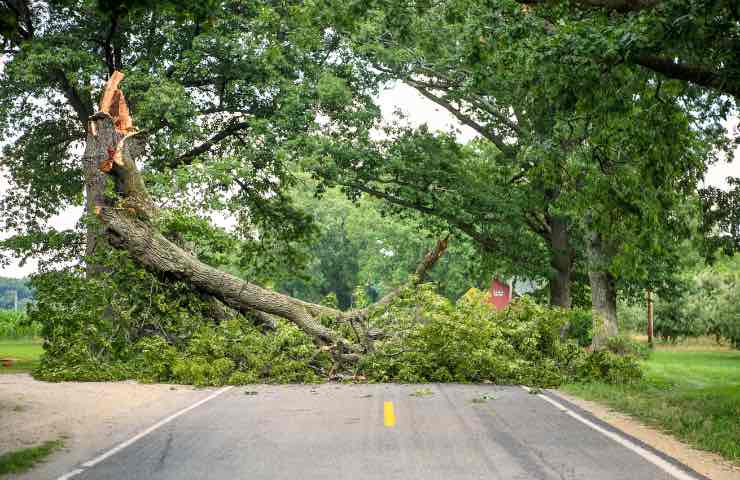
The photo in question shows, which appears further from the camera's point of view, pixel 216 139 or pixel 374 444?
pixel 216 139

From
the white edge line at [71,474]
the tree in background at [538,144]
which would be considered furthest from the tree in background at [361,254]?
the white edge line at [71,474]

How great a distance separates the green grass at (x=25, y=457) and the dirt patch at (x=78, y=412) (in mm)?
142

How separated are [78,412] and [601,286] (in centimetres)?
1801

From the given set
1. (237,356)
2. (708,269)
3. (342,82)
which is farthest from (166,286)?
(708,269)

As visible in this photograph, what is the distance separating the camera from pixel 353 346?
55.4ft

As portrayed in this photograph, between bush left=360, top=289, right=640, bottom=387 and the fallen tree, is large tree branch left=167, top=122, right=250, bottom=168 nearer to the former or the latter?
the fallen tree

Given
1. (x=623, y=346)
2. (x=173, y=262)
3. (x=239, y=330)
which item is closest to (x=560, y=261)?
(x=623, y=346)

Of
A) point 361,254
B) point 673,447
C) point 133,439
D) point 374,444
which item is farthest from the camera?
point 361,254

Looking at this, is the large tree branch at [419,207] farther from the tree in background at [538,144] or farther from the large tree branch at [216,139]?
the large tree branch at [216,139]

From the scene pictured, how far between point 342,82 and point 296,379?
9849 millimetres

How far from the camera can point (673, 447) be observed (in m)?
8.59

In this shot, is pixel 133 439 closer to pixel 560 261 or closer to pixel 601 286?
pixel 601 286

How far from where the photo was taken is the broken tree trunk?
17.4m

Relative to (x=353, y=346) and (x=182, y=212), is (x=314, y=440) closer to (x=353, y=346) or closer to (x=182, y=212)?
(x=353, y=346)
